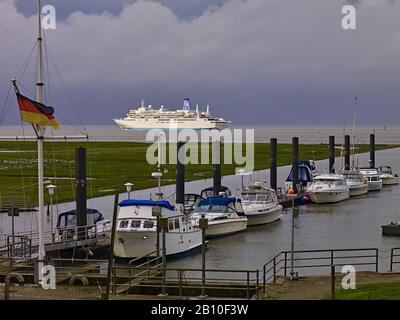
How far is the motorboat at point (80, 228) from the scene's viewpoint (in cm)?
4046

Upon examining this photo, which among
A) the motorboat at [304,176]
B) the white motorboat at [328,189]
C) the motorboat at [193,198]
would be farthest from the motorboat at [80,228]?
the motorboat at [304,176]

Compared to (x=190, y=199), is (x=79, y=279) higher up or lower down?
lower down

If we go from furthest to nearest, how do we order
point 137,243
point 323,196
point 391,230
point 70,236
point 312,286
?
point 323,196 → point 391,230 → point 70,236 → point 137,243 → point 312,286

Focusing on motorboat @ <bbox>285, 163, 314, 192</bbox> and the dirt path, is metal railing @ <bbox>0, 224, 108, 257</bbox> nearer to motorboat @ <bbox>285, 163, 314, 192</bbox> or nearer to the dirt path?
the dirt path

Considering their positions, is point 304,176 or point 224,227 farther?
point 304,176

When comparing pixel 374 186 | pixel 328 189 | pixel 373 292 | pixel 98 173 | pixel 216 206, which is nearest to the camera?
pixel 373 292

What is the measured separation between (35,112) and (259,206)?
3235cm

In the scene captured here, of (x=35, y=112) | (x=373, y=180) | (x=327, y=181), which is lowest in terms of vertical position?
(x=373, y=180)

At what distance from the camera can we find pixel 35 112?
27.0 metres

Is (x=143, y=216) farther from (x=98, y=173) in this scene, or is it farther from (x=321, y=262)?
(x=98, y=173)

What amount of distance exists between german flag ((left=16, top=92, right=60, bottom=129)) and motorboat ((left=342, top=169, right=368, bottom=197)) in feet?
193

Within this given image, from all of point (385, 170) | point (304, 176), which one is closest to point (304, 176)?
point (304, 176)
